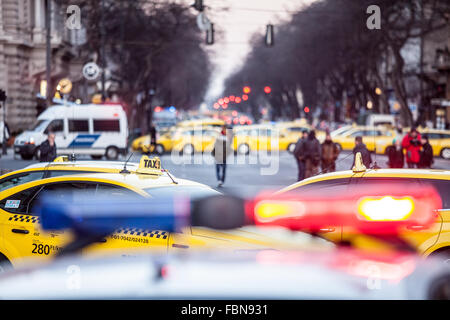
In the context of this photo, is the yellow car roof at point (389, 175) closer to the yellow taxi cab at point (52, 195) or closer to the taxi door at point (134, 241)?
the yellow taxi cab at point (52, 195)

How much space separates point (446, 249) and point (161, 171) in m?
2.82

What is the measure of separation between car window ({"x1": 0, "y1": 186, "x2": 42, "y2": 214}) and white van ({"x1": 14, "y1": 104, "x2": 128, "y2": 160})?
24.4m

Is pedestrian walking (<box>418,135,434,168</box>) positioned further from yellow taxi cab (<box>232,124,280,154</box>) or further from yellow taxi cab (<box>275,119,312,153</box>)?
yellow taxi cab (<box>275,119,312,153</box>)

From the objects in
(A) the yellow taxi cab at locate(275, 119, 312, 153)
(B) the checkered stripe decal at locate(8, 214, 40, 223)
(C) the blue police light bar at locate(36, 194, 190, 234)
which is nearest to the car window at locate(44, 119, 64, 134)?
(A) the yellow taxi cab at locate(275, 119, 312, 153)

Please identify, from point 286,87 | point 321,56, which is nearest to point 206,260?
point 321,56

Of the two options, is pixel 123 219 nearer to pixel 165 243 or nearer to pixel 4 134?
pixel 165 243

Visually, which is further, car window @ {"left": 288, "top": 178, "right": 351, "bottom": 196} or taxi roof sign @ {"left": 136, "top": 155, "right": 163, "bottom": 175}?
car window @ {"left": 288, "top": 178, "right": 351, "bottom": 196}

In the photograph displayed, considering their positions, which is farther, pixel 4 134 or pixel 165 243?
pixel 4 134

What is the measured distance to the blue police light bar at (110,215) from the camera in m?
2.15

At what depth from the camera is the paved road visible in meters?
24.4

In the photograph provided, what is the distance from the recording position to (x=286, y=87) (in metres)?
102

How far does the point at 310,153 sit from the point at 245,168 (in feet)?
30.0

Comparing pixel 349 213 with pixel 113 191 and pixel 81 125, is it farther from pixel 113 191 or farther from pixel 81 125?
pixel 81 125

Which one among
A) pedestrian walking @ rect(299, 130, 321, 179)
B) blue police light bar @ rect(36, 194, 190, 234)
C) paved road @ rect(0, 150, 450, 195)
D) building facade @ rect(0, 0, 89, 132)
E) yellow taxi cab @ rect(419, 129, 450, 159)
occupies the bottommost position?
paved road @ rect(0, 150, 450, 195)
